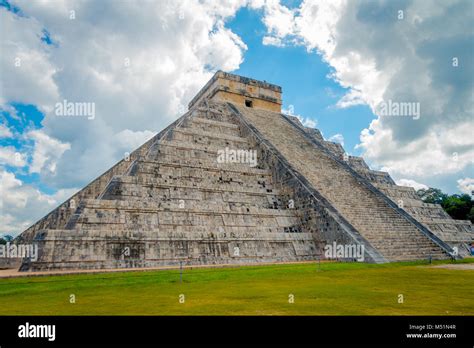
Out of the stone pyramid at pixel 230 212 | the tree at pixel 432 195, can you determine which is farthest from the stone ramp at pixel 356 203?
the tree at pixel 432 195

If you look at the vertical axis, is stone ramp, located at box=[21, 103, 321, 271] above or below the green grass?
above

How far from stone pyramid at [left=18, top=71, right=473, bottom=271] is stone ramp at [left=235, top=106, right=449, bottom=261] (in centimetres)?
7

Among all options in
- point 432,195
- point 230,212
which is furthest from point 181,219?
point 432,195

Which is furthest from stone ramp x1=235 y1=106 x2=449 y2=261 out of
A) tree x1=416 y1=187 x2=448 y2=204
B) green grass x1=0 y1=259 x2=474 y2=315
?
tree x1=416 y1=187 x2=448 y2=204

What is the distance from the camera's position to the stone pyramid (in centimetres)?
1256

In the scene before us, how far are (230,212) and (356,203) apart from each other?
22.2 ft

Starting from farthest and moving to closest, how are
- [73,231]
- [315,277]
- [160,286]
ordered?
1. [73,231]
2. [315,277]
3. [160,286]

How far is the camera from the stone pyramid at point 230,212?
12562 mm

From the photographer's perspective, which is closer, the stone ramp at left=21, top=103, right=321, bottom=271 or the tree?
the stone ramp at left=21, top=103, right=321, bottom=271

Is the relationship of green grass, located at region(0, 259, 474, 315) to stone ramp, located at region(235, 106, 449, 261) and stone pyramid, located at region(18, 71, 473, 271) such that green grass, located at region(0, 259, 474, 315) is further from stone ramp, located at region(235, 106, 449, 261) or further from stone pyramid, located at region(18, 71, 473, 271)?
stone ramp, located at region(235, 106, 449, 261)
